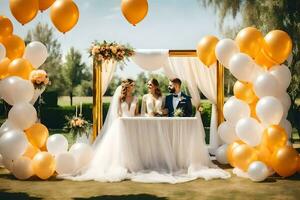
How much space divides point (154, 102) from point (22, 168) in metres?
2.91

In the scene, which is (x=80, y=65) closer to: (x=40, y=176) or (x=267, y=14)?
(x=267, y=14)

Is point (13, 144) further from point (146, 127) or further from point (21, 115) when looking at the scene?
point (146, 127)

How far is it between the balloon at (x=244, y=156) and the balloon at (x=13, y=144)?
11.4 feet

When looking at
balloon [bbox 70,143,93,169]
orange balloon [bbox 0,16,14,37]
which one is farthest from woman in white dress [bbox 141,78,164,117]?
orange balloon [bbox 0,16,14,37]

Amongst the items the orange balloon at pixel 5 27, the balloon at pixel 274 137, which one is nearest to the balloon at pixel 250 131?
the balloon at pixel 274 137

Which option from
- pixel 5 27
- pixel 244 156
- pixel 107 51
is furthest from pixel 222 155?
pixel 5 27

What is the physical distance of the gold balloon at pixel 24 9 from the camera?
642 cm

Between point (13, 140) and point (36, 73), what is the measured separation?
48.9 inches

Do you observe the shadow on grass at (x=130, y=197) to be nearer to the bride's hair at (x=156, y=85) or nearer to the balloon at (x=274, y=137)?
the balloon at (x=274, y=137)

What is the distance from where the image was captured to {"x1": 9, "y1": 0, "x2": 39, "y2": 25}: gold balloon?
642 centimetres

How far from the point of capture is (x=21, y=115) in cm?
686

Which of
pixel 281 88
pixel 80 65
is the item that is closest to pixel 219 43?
pixel 281 88

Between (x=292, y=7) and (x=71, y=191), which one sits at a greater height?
(x=292, y=7)

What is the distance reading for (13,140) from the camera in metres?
6.60
